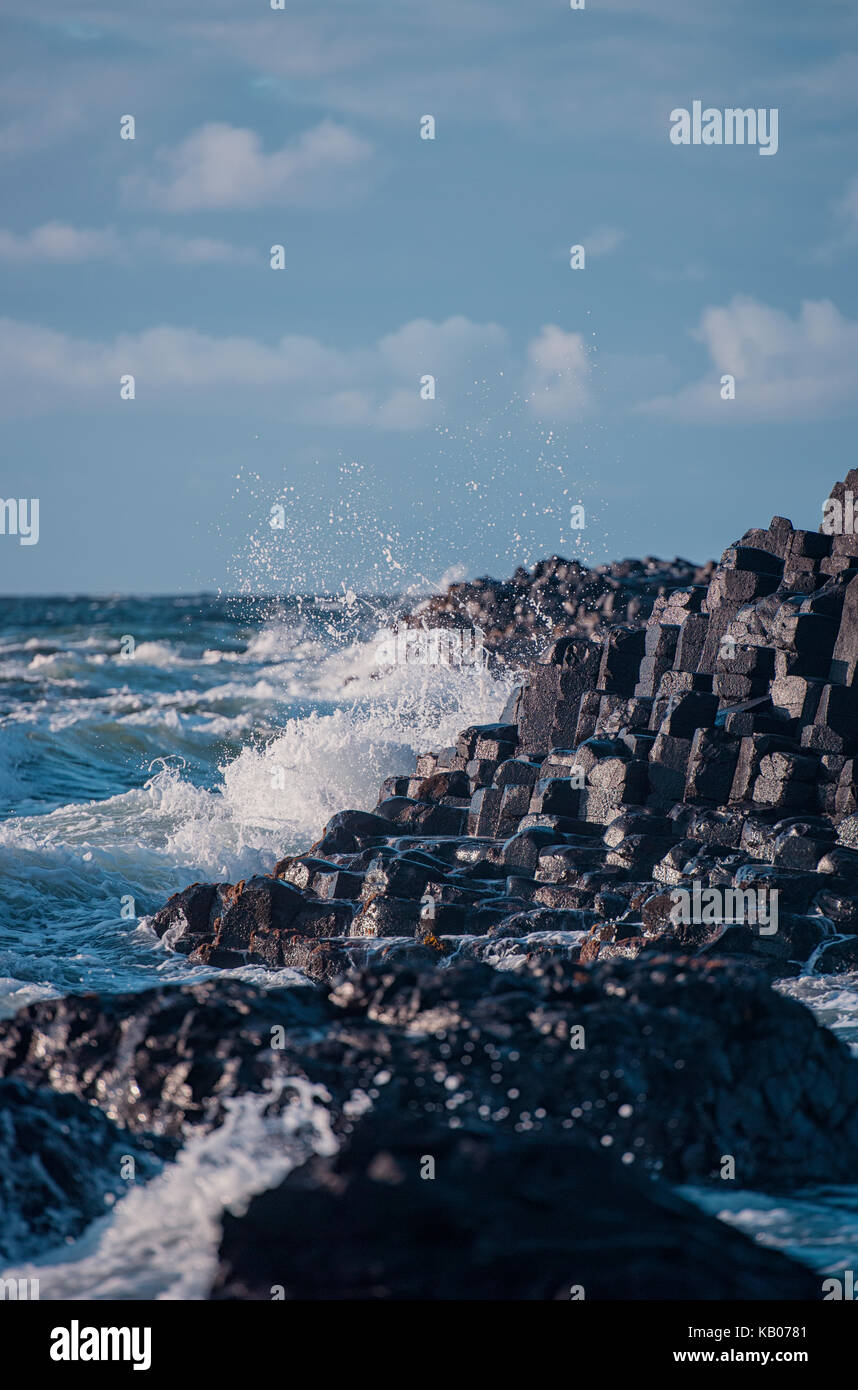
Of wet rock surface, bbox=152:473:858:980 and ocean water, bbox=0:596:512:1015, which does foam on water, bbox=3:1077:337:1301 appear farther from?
ocean water, bbox=0:596:512:1015

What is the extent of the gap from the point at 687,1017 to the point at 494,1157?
1.38 meters

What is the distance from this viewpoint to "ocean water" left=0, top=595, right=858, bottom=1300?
5035 mm

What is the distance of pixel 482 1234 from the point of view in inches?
167

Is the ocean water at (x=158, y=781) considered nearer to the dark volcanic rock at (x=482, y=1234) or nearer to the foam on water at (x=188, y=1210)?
the foam on water at (x=188, y=1210)

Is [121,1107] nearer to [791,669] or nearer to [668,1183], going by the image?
[668,1183]

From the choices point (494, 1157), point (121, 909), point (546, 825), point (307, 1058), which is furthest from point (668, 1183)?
point (121, 909)

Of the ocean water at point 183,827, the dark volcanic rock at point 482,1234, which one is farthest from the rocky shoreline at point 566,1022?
the ocean water at point 183,827

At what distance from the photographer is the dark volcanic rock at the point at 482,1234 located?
412 centimetres

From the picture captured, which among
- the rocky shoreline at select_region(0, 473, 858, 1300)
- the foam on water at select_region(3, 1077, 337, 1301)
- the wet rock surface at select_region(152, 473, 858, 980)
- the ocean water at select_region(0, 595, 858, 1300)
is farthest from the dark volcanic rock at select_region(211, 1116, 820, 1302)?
the wet rock surface at select_region(152, 473, 858, 980)

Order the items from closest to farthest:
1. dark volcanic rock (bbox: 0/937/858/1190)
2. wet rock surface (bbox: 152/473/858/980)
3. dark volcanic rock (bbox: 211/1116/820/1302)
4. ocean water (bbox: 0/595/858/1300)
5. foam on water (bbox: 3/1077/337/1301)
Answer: dark volcanic rock (bbox: 211/1116/820/1302) < foam on water (bbox: 3/1077/337/1301) < ocean water (bbox: 0/595/858/1300) < dark volcanic rock (bbox: 0/937/858/1190) < wet rock surface (bbox: 152/473/858/980)

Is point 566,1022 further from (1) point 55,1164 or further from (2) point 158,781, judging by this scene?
(2) point 158,781

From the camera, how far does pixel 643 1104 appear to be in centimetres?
536
